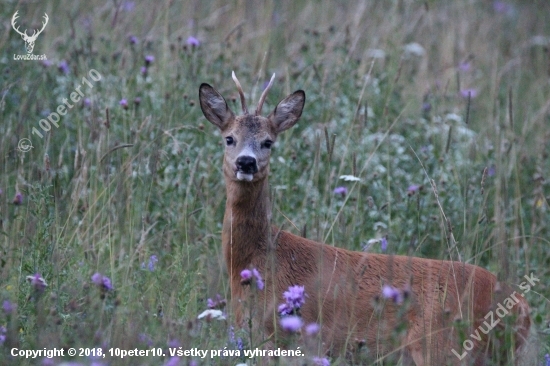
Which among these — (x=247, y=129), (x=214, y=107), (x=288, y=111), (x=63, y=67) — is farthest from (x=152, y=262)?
(x=63, y=67)

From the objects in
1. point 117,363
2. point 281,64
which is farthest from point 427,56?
point 117,363

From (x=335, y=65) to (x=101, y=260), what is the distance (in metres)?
3.60

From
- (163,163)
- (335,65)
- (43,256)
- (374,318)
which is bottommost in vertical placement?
(374,318)

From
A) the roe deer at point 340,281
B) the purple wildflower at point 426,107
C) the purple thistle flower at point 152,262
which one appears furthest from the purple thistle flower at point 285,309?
the purple wildflower at point 426,107

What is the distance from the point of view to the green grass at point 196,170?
15.9ft

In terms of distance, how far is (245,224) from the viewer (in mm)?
5844

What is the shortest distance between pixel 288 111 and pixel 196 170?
2.98ft

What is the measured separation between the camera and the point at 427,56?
10.2 metres

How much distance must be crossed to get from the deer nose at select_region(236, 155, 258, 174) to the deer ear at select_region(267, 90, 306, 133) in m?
0.61

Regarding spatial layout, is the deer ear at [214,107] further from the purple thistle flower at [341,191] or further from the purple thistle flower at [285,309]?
the purple thistle flower at [285,309]

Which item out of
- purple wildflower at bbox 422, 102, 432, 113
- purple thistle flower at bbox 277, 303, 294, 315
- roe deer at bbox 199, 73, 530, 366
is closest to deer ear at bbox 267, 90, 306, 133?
roe deer at bbox 199, 73, 530, 366

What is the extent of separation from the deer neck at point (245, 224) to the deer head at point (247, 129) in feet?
0.27

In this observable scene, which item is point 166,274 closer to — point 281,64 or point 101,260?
point 101,260

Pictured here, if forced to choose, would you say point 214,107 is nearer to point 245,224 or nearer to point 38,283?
point 245,224
